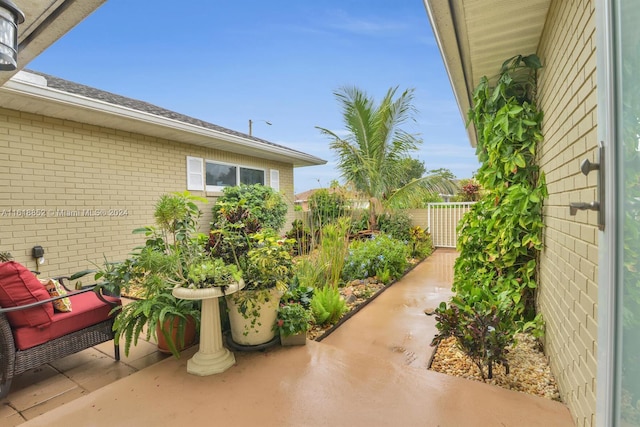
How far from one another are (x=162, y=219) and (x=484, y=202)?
10.9 feet

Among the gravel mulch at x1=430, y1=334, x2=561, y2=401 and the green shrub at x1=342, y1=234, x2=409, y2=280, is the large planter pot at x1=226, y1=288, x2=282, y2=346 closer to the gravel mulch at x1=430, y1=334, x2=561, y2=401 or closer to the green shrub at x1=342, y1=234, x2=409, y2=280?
the gravel mulch at x1=430, y1=334, x2=561, y2=401

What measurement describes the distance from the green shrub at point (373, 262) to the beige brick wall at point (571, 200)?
3.03 m

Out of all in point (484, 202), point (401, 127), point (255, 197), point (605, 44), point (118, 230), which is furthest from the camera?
point (401, 127)

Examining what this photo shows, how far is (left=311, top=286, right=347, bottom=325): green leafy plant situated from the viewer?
354cm

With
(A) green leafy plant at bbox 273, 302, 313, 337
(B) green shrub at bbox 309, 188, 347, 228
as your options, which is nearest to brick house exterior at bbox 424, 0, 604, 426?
(A) green leafy plant at bbox 273, 302, 313, 337

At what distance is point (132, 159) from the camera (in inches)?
229

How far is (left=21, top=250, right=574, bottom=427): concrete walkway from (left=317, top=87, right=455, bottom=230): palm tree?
5.46 m

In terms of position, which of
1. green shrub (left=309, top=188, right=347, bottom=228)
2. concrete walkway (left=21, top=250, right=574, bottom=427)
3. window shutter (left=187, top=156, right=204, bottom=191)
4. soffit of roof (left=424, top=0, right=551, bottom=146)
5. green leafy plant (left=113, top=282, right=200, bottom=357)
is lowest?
concrete walkway (left=21, top=250, right=574, bottom=427)

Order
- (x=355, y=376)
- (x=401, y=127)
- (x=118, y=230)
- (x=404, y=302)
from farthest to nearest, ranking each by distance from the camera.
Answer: (x=401, y=127), (x=118, y=230), (x=404, y=302), (x=355, y=376)

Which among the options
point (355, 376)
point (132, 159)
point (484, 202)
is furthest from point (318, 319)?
point (132, 159)

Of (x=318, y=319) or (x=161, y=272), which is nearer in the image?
(x=161, y=272)

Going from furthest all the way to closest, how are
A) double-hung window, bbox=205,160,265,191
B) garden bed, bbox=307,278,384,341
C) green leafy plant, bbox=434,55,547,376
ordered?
double-hung window, bbox=205,160,265,191 < garden bed, bbox=307,278,384,341 < green leafy plant, bbox=434,55,547,376

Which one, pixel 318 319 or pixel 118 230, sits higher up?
pixel 118 230

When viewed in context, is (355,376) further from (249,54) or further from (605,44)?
(249,54)
